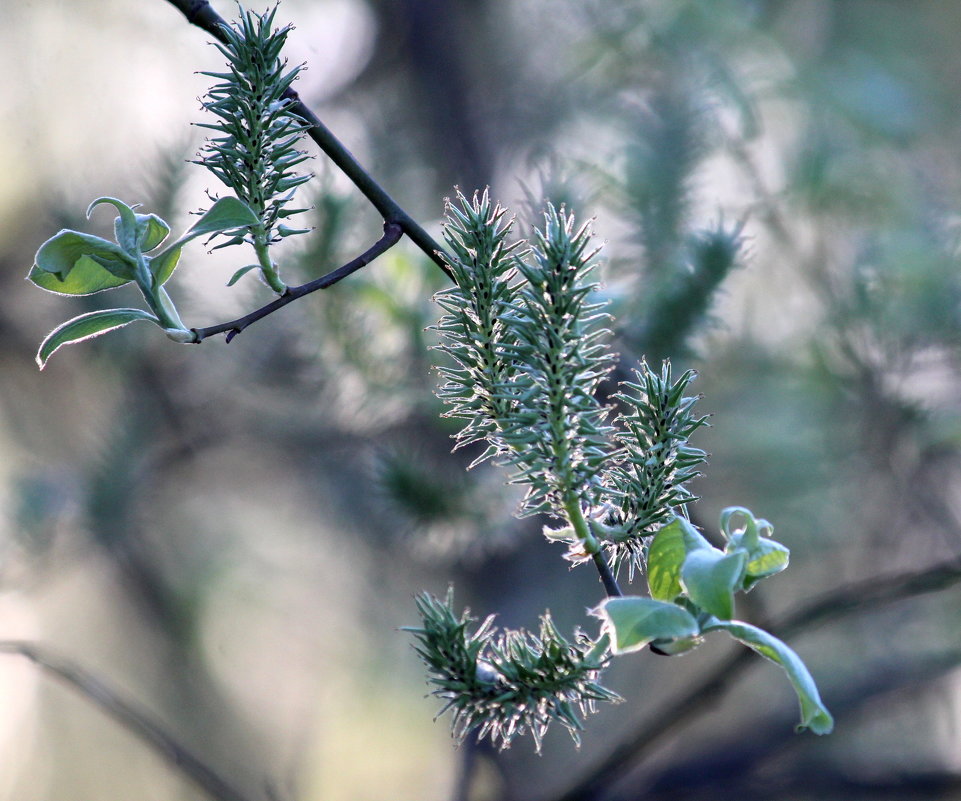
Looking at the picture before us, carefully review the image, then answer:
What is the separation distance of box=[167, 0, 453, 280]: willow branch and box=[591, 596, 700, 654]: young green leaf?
96 millimetres

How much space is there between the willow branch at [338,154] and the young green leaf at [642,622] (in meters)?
0.10

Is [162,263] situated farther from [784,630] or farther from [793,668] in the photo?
[784,630]

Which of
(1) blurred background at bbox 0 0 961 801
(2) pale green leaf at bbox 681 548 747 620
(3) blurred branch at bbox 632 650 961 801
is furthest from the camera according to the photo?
(3) blurred branch at bbox 632 650 961 801

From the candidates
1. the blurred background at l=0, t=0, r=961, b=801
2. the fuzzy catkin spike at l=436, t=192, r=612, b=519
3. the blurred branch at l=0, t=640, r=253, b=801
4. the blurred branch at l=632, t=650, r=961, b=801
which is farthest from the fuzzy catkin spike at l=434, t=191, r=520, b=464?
the blurred branch at l=632, t=650, r=961, b=801

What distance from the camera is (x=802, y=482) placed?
98 cm

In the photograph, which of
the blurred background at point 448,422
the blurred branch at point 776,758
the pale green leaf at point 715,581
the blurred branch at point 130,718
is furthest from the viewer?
the blurred branch at point 776,758

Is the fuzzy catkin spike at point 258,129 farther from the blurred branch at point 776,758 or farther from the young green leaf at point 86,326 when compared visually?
the blurred branch at point 776,758

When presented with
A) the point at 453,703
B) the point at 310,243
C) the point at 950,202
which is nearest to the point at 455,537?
the point at 310,243

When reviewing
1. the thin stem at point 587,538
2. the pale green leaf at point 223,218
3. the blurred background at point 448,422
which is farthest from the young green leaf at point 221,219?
the blurred background at point 448,422

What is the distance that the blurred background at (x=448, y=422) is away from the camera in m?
0.70

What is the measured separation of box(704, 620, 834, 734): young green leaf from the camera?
8.1 inches

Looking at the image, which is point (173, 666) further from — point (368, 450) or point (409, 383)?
point (409, 383)

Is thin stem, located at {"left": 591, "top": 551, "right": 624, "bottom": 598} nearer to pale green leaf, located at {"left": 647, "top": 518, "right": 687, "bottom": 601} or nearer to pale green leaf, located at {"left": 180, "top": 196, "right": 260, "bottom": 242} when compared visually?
pale green leaf, located at {"left": 647, "top": 518, "right": 687, "bottom": 601}

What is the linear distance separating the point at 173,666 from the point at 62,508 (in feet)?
1.65
